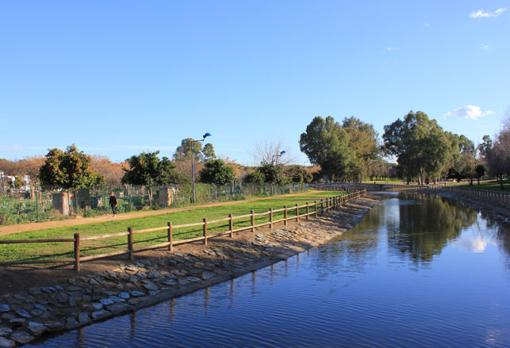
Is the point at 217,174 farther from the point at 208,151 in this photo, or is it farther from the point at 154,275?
the point at 208,151

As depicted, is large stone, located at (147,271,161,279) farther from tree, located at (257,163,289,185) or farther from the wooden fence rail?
tree, located at (257,163,289,185)

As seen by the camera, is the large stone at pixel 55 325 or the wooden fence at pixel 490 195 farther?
the wooden fence at pixel 490 195

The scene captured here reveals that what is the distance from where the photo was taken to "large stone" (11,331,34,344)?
973 cm

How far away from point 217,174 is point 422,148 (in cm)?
6555

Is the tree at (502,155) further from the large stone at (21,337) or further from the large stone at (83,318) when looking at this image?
the large stone at (21,337)

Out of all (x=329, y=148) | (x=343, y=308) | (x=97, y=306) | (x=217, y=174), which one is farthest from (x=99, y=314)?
(x=329, y=148)

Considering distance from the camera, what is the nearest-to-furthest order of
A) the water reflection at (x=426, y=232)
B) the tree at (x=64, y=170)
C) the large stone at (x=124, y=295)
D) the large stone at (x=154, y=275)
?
the large stone at (x=124, y=295), the large stone at (x=154, y=275), the water reflection at (x=426, y=232), the tree at (x=64, y=170)

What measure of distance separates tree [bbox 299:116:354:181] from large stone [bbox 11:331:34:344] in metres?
110

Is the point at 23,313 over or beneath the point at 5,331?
over

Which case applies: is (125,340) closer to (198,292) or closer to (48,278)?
(48,278)

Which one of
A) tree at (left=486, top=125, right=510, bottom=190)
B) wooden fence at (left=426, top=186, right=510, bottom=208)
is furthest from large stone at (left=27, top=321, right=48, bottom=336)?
tree at (left=486, top=125, right=510, bottom=190)

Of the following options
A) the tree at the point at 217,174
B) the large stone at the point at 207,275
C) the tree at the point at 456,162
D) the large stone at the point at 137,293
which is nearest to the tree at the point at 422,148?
the tree at the point at 456,162

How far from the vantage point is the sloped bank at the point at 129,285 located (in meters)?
10.6

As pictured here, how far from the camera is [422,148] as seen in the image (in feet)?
349
